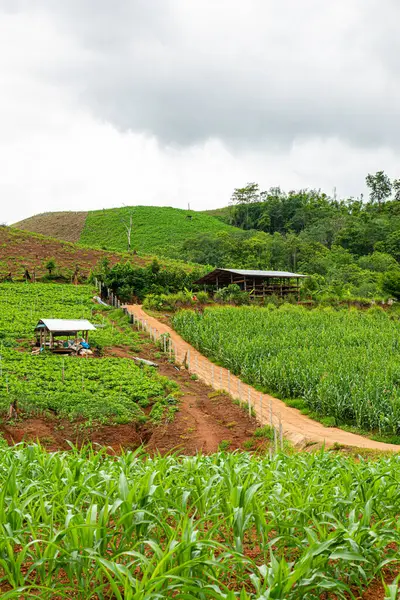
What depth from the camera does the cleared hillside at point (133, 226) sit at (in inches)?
2908

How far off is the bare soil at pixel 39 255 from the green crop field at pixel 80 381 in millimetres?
17322

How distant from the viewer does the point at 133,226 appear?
81125 mm

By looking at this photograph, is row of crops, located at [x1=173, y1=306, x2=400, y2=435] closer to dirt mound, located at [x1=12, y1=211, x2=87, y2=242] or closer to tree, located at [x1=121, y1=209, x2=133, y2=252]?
tree, located at [x1=121, y1=209, x2=133, y2=252]

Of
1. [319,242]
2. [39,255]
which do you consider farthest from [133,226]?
[39,255]

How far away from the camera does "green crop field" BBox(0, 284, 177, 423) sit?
1282 centimetres

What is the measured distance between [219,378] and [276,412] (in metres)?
4.29

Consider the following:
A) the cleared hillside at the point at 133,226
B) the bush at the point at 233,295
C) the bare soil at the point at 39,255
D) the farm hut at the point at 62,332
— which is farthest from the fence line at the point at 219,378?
the cleared hillside at the point at 133,226

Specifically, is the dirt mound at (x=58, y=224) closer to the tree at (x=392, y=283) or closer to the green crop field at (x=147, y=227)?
the green crop field at (x=147, y=227)

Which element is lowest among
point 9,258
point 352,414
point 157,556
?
point 352,414

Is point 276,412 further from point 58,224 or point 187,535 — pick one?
point 58,224

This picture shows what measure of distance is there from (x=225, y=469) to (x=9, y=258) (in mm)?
44825

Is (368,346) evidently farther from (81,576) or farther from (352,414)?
(81,576)

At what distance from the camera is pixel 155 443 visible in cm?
1184

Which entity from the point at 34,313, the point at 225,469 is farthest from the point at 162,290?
the point at 225,469
